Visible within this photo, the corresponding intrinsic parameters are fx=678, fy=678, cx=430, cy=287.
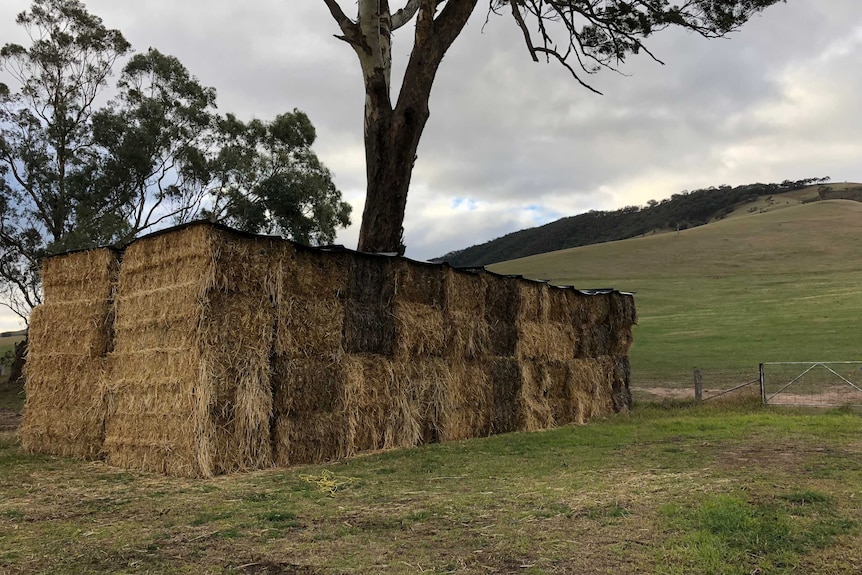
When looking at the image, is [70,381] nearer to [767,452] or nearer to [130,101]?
[767,452]

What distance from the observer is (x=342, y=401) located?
9695 mm

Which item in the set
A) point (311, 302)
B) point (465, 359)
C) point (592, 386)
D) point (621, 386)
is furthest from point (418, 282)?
point (621, 386)

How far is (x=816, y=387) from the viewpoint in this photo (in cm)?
1938

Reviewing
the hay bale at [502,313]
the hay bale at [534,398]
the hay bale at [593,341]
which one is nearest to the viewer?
the hay bale at [502,313]

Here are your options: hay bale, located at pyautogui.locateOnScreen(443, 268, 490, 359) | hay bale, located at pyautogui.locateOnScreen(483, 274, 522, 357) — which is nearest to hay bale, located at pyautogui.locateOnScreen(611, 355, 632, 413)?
hay bale, located at pyautogui.locateOnScreen(483, 274, 522, 357)

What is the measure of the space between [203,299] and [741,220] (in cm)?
9817

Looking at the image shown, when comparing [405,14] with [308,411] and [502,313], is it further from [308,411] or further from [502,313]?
[308,411]

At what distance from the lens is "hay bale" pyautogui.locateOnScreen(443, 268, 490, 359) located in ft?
38.6

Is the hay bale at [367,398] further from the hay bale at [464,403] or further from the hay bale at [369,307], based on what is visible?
the hay bale at [464,403]

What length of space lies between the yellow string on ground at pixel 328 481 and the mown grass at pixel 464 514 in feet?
0.16

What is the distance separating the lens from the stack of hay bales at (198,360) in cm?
812

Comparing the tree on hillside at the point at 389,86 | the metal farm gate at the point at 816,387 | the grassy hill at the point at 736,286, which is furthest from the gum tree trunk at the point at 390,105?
the grassy hill at the point at 736,286

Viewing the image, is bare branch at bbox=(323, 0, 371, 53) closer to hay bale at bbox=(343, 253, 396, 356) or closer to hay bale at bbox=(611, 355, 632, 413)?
hay bale at bbox=(343, 253, 396, 356)

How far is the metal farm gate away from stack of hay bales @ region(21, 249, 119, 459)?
14.3 meters
